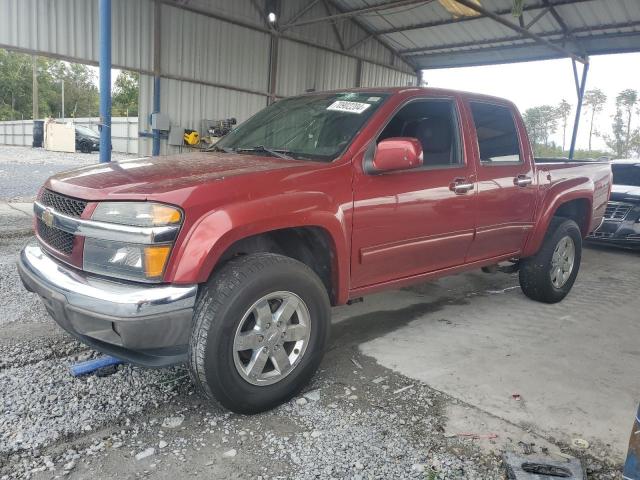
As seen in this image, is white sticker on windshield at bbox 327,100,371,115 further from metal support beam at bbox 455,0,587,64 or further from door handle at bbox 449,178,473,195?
metal support beam at bbox 455,0,587,64

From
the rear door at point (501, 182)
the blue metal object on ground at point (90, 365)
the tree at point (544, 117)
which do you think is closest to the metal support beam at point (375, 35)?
the rear door at point (501, 182)

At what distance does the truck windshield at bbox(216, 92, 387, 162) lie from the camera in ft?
10.4

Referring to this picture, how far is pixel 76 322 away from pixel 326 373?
1.48m

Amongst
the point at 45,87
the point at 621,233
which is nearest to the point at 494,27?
the point at 621,233

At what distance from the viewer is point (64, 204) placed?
258cm

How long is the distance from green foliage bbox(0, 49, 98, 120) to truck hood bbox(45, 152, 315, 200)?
50635 mm

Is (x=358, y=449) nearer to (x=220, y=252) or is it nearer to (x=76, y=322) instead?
(x=220, y=252)

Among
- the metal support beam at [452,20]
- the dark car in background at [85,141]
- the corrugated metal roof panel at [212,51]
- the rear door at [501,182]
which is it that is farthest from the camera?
the dark car in background at [85,141]

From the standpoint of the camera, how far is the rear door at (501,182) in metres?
3.85

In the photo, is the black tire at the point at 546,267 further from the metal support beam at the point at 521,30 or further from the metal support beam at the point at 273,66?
the metal support beam at the point at 273,66

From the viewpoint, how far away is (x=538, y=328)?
4.14m

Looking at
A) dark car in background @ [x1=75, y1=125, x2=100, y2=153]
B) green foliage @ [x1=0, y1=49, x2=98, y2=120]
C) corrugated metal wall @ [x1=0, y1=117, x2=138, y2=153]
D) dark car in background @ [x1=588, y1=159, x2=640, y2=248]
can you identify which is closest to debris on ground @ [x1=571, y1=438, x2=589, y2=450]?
dark car in background @ [x1=588, y1=159, x2=640, y2=248]

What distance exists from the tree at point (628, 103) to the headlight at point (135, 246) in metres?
32.8

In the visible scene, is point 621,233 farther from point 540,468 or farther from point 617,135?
point 617,135
